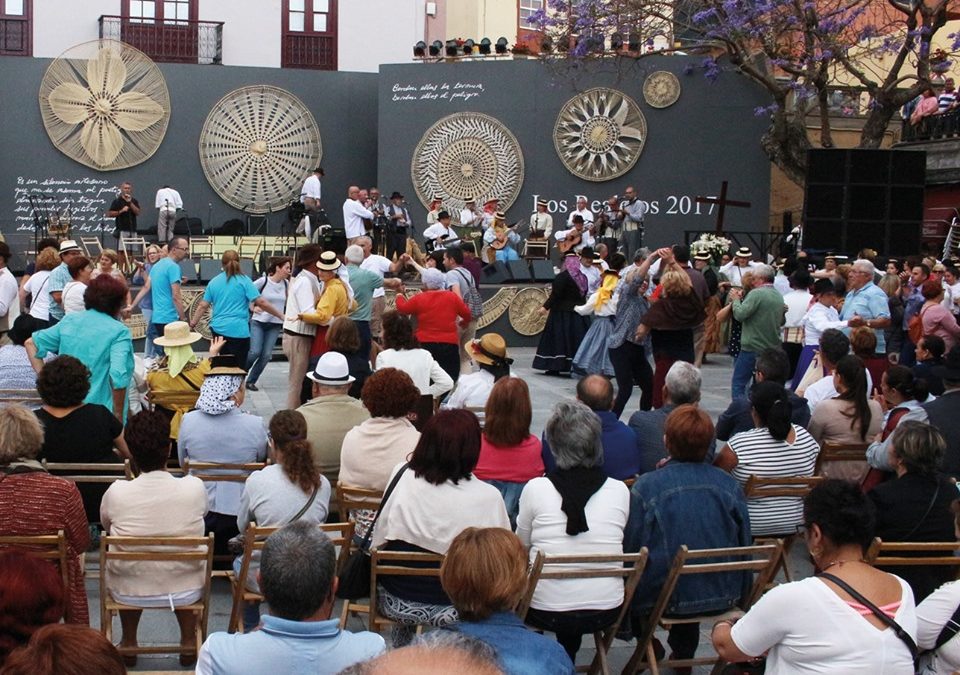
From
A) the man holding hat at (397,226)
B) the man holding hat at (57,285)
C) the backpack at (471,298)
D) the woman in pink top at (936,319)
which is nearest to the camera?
the man holding hat at (57,285)

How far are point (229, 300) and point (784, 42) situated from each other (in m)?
13.7

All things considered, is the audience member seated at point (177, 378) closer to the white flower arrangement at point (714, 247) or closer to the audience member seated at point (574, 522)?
the audience member seated at point (574, 522)

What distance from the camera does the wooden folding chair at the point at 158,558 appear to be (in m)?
4.90

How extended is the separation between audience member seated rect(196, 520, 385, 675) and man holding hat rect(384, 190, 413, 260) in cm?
1762

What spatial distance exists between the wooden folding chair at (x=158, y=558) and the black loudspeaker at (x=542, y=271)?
13.9 metres

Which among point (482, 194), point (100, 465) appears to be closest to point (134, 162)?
point (482, 194)

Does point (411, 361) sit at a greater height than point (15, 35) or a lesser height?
lesser

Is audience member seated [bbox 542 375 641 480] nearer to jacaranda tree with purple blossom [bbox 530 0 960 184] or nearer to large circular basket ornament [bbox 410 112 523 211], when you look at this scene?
jacaranda tree with purple blossom [bbox 530 0 960 184]

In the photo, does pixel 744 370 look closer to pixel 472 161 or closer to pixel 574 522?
pixel 574 522

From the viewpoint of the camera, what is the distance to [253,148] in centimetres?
2423

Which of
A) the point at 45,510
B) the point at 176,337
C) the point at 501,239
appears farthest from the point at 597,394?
the point at 501,239

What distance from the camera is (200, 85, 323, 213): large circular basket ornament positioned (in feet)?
79.4

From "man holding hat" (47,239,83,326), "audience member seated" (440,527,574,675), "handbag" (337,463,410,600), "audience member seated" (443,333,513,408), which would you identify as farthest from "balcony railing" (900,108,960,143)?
"audience member seated" (440,527,574,675)

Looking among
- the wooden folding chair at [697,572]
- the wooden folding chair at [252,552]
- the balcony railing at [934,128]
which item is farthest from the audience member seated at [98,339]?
the balcony railing at [934,128]
